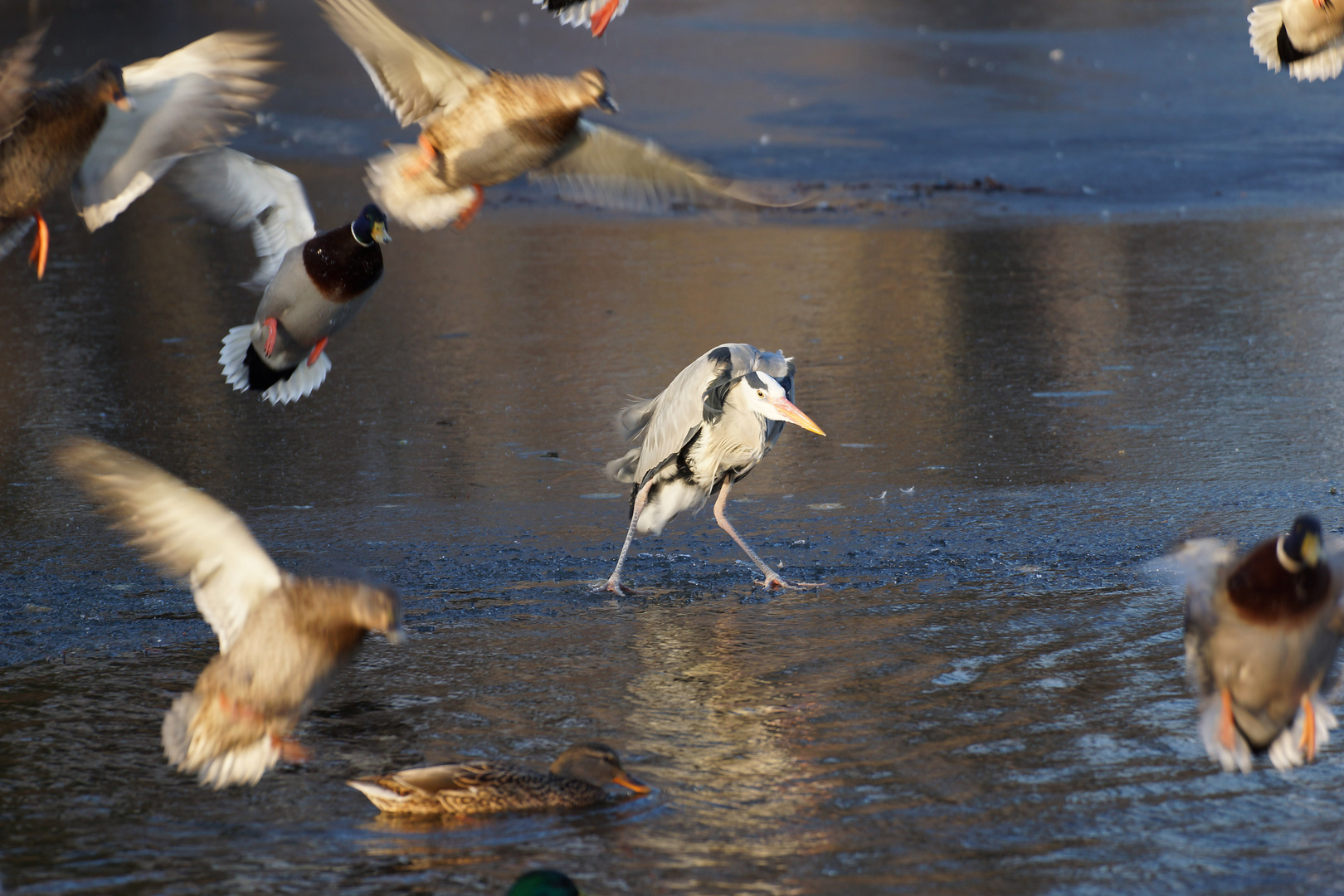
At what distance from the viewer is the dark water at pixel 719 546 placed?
4.11 m

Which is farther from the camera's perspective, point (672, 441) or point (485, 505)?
point (485, 505)

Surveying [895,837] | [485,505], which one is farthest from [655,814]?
[485,505]

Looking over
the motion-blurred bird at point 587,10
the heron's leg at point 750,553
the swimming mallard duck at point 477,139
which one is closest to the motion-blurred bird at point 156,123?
the swimming mallard duck at point 477,139

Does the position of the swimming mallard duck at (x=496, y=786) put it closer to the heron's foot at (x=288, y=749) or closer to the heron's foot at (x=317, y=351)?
the heron's foot at (x=288, y=749)

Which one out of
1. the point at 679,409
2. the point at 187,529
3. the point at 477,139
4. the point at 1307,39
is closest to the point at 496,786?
the point at 187,529

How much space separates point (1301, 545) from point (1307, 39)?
220 cm

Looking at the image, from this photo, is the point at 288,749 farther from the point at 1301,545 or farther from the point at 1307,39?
the point at 1307,39

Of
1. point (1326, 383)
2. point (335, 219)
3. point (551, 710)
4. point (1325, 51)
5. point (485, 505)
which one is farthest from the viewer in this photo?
point (335, 219)

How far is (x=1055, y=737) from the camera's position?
471 cm

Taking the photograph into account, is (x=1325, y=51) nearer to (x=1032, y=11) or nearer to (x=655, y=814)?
(x=655, y=814)

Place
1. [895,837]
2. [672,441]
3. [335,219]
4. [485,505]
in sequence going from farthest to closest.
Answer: [335,219] < [485,505] < [672,441] < [895,837]

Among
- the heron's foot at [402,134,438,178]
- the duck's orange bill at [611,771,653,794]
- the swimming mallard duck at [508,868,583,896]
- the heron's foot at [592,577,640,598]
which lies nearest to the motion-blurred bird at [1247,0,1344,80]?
the heron's foot at [402,134,438,178]

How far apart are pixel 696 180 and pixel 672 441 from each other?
4.27ft

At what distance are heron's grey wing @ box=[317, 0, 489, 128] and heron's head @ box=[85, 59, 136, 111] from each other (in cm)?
84
